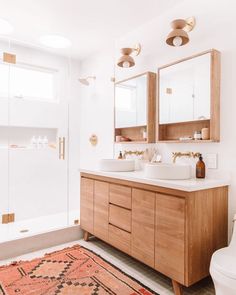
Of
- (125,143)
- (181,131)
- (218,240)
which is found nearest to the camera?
(218,240)

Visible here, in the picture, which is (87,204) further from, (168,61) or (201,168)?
(168,61)

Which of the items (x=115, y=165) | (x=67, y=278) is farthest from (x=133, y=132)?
(x=67, y=278)

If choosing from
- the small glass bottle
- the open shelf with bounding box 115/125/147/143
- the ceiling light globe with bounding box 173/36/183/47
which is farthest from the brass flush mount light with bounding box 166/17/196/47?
the open shelf with bounding box 115/125/147/143

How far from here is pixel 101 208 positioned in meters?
2.47

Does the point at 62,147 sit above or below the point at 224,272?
above

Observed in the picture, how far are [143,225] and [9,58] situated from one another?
8.57ft

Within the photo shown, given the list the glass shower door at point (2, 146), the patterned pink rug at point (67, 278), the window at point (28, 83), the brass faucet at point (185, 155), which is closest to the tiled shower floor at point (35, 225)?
the glass shower door at point (2, 146)

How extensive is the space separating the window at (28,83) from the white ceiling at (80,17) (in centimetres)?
43

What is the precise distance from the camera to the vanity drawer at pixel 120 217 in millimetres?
2133

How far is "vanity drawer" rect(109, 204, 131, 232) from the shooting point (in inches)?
84.0

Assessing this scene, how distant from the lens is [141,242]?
1995 millimetres

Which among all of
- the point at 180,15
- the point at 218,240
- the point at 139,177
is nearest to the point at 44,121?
the point at 139,177

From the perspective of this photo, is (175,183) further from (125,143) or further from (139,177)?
(125,143)

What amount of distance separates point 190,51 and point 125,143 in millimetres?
1213
